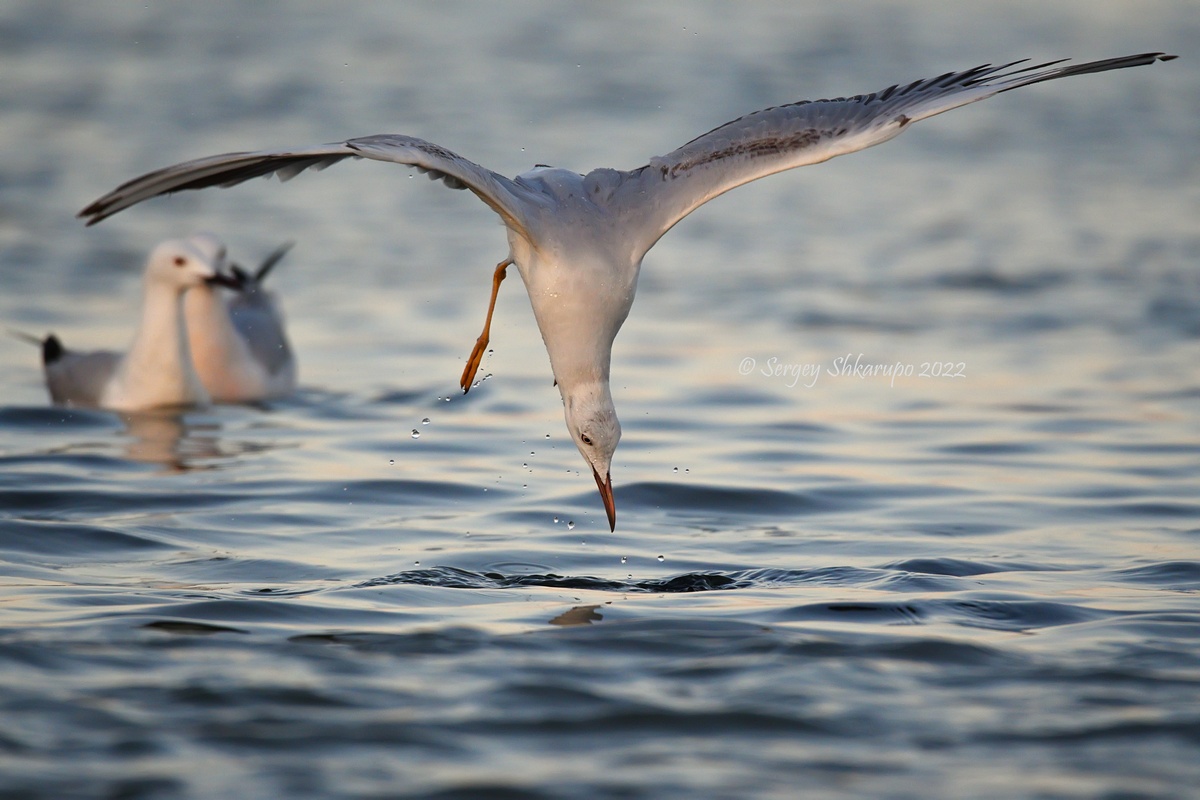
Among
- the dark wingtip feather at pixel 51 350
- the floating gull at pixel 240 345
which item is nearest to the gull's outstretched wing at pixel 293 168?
the dark wingtip feather at pixel 51 350

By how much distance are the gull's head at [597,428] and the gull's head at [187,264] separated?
3.69m

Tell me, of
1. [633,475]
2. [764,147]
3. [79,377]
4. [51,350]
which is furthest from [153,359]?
[764,147]

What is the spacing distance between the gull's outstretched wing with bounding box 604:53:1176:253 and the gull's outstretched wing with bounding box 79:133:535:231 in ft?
2.63

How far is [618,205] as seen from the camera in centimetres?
623

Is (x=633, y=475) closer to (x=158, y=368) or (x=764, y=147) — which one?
(x=764, y=147)

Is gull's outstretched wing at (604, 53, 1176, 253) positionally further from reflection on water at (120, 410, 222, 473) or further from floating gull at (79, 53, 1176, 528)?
reflection on water at (120, 410, 222, 473)

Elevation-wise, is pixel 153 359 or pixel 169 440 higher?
pixel 153 359

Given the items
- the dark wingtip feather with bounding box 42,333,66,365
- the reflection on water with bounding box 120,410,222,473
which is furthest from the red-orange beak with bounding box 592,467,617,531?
the dark wingtip feather with bounding box 42,333,66,365

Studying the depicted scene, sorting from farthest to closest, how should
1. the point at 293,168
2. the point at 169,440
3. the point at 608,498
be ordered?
the point at 169,440 → the point at 608,498 → the point at 293,168

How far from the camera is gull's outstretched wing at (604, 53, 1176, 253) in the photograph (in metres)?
6.11

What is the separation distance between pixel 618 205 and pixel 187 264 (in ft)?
12.8

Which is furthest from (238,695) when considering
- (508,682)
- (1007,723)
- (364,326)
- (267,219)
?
(267,219)

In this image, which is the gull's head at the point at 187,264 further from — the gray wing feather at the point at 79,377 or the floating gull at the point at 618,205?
the floating gull at the point at 618,205

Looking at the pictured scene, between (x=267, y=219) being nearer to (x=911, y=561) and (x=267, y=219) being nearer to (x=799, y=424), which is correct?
(x=799, y=424)
